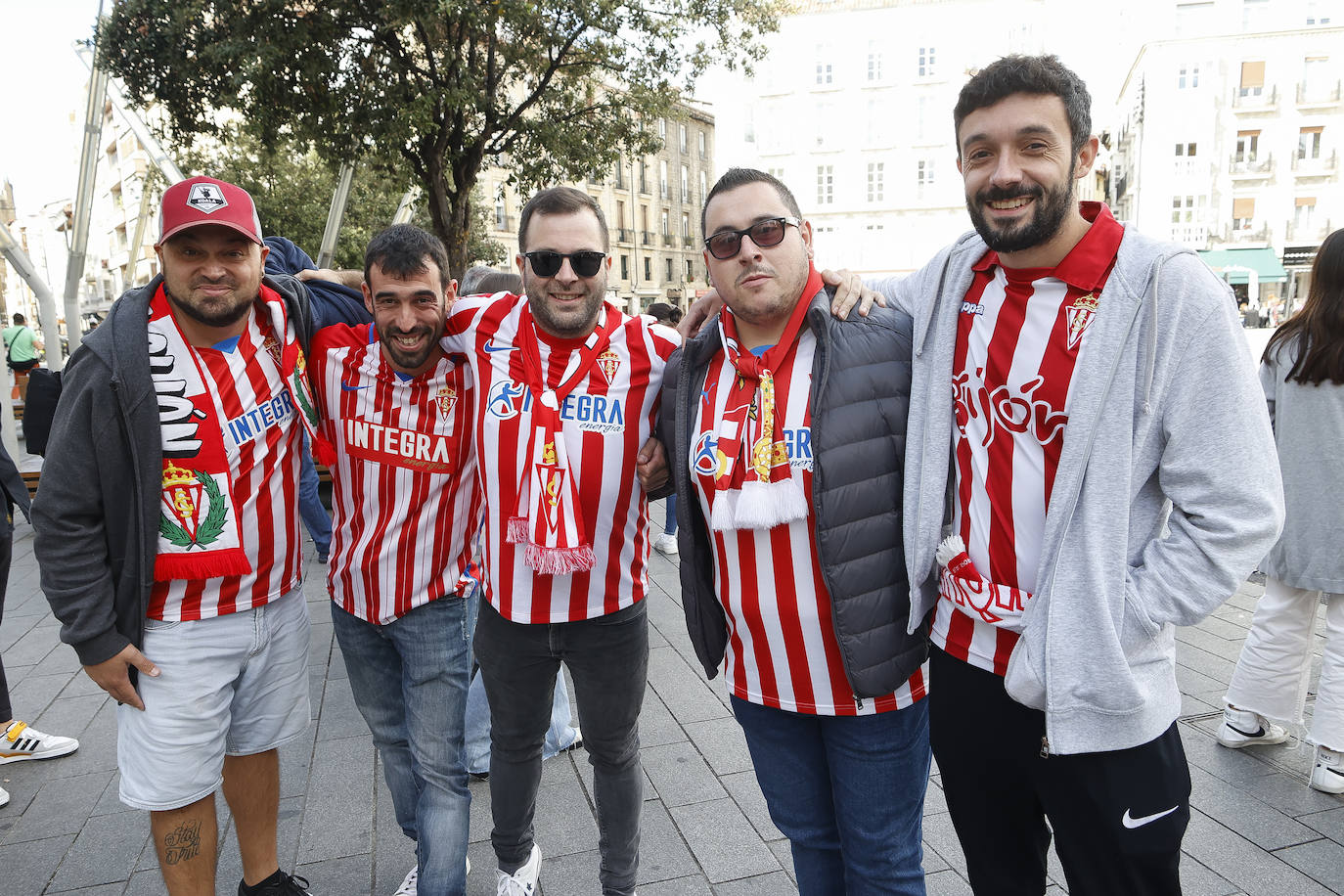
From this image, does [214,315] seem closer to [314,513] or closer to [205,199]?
[205,199]

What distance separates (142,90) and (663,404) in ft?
31.3

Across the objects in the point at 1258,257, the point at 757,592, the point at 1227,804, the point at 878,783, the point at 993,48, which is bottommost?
the point at 1227,804

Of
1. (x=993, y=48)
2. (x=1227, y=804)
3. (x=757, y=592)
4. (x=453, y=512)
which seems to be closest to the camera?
(x=757, y=592)

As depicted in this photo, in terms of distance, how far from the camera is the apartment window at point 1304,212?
4119cm

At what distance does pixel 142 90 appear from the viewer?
29.4ft

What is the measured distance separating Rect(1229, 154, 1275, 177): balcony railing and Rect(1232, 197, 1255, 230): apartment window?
1.25 meters

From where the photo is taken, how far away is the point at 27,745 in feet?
12.0

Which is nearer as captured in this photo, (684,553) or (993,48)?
(684,553)

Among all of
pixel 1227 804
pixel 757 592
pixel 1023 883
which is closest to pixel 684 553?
pixel 757 592

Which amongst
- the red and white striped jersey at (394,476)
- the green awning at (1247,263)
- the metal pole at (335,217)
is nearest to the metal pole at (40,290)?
the metal pole at (335,217)

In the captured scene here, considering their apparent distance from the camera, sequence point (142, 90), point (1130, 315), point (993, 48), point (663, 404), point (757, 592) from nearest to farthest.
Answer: point (1130, 315) → point (757, 592) → point (663, 404) → point (142, 90) → point (993, 48)

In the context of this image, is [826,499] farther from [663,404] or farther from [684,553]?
[663,404]

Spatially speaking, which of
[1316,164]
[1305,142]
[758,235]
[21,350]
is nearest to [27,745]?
[758,235]

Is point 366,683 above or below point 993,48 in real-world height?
below
